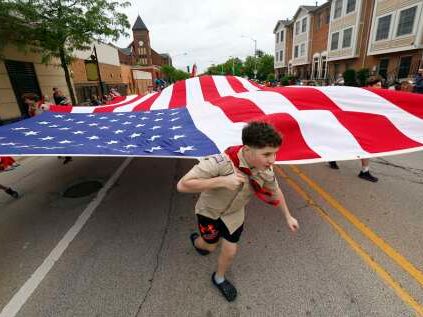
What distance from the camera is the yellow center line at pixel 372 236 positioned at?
2.38m

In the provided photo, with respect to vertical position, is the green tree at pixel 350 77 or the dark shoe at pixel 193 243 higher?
the green tree at pixel 350 77

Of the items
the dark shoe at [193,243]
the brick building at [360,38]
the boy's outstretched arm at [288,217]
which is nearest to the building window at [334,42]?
the brick building at [360,38]

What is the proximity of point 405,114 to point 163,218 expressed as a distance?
347cm

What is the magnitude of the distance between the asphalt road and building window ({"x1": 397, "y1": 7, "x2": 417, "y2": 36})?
18.2 m

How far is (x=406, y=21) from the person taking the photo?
17.4m

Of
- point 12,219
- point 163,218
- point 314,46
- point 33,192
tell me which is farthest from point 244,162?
point 314,46

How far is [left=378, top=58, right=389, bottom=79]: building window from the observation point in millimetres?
19859

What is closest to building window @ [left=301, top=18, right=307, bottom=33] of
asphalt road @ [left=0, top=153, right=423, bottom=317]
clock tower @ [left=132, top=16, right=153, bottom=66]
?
asphalt road @ [left=0, top=153, right=423, bottom=317]

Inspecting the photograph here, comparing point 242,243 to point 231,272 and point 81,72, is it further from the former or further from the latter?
point 81,72

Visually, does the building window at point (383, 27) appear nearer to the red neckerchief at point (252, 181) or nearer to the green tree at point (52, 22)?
the green tree at point (52, 22)

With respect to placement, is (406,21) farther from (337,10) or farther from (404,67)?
(337,10)

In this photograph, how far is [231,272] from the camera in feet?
8.16

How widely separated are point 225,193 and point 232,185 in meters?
0.33

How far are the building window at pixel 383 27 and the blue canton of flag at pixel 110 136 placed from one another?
839 inches
